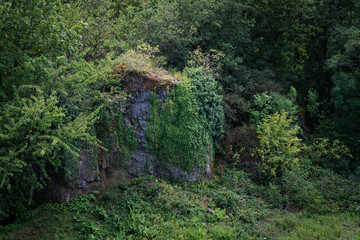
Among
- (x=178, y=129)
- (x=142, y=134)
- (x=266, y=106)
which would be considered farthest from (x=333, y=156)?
(x=142, y=134)

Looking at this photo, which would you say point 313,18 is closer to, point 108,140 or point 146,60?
point 146,60

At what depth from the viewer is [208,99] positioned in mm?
11008

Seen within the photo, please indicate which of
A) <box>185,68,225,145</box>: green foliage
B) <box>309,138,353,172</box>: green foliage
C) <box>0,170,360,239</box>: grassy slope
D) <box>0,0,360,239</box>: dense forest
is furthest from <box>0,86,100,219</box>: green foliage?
<box>309,138,353,172</box>: green foliage

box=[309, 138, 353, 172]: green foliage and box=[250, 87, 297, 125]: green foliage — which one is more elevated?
box=[250, 87, 297, 125]: green foliage

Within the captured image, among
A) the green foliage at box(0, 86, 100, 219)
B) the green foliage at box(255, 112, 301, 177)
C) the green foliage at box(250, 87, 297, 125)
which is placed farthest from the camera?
the green foliage at box(250, 87, 297, 125)

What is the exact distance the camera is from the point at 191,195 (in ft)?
30.2

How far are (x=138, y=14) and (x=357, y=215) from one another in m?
12.5

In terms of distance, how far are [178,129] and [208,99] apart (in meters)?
1.97

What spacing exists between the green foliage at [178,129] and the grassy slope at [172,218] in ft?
3.18

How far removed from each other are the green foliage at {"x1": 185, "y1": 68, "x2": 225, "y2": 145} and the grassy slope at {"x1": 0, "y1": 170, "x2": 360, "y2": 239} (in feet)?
7.99

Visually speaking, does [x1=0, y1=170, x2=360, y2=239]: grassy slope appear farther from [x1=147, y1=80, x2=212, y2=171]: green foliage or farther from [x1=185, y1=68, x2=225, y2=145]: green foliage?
[x1=185, y1=68, x2=225, y2=145]: green foliage

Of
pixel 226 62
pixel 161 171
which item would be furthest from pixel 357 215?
pixel 226 62

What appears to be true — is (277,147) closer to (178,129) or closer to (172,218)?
(178,129)

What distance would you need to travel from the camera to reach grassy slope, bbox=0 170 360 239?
6.77 meters
